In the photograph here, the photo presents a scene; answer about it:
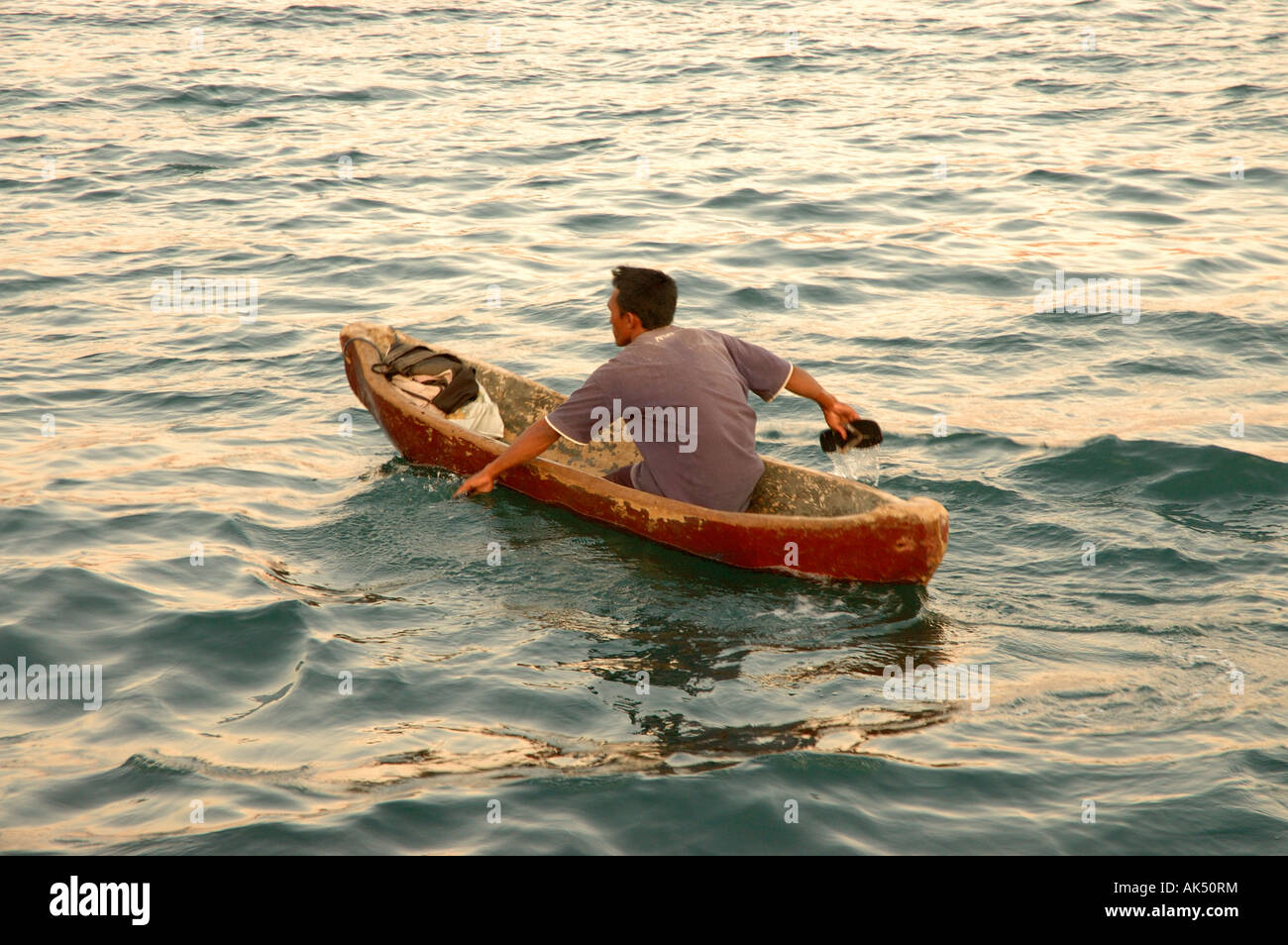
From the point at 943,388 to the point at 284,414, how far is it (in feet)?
16.4

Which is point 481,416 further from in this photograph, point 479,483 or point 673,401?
point 673,401

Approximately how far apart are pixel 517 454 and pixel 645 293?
112 centimetres

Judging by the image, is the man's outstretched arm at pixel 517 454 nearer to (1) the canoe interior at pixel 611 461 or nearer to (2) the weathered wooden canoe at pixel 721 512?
(2) the weathered wooden canoe at pixel 721 512

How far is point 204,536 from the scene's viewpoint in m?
7.25

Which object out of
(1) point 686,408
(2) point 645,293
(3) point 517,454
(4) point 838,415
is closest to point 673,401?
(1) point 686,408

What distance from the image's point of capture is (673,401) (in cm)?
646

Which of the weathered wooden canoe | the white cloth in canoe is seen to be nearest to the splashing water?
the weathered wooden canoe

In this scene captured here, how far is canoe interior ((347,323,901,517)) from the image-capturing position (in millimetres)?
6703

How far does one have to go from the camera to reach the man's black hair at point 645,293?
256 inches

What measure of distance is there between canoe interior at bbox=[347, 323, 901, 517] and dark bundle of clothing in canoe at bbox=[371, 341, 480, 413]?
16 centimetres

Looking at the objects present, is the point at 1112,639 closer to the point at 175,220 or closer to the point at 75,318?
the point at 75,318

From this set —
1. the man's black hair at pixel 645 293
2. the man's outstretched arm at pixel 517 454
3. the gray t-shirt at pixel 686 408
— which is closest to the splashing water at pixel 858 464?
the gray t-shirt at pixel 686 408

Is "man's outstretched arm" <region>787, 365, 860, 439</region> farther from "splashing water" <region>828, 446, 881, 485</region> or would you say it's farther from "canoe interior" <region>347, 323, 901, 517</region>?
"canoe interior" <region>347, 323, 901, 517</region>

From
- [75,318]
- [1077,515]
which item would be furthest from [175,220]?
[1077,515]
